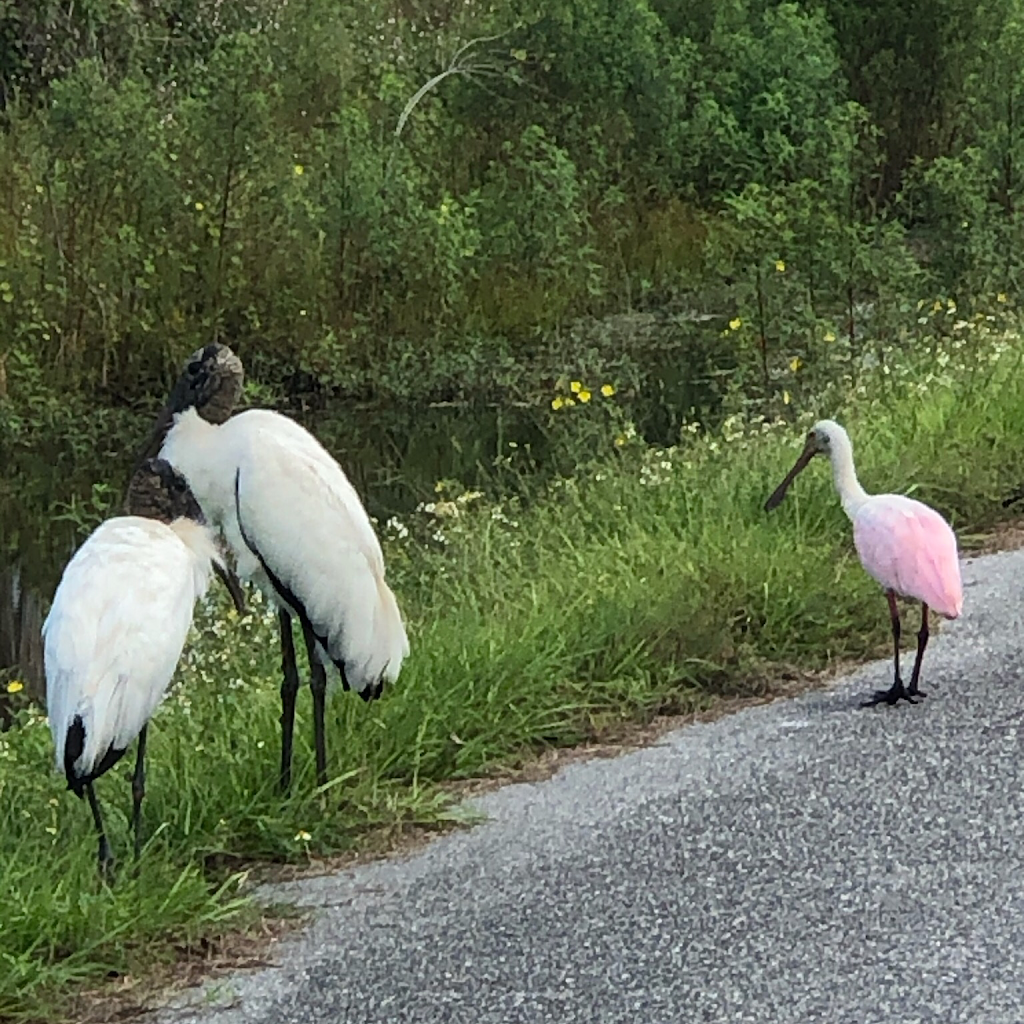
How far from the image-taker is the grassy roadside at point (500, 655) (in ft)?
14.0

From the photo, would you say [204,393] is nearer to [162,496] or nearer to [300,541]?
[162,496]

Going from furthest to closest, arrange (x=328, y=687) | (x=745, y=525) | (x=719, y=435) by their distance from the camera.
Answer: (x=719, y=435) → (x=745, y=525) → (x=328, y=687)

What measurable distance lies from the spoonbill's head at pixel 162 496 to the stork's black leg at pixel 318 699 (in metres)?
0.44

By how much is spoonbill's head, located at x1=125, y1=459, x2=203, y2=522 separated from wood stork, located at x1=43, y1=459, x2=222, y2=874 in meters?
0.23

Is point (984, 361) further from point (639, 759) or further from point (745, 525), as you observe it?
point (639, 759)

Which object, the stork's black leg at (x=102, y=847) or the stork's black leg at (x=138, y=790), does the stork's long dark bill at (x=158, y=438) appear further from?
the stork's black leg at (x=102, y=847)

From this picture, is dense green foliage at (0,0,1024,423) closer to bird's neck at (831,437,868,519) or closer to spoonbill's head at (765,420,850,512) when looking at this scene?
spoonbill's head at (765,420,850,512)

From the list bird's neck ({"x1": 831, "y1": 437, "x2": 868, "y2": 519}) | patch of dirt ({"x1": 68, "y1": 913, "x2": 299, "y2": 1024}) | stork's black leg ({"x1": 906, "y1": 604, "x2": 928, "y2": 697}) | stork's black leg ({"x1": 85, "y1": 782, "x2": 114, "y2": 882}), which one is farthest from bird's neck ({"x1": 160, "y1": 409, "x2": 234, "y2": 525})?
bird's neck ({"x1": 831, "y1": 437, "x2": 868, "y2": 519})

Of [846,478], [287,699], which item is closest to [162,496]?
[287,699]

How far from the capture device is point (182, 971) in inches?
159

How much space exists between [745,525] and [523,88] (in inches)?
520

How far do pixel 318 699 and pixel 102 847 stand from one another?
2.73ft

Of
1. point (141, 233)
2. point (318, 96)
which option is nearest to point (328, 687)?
point (141, 233)

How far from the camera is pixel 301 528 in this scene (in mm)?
4926
